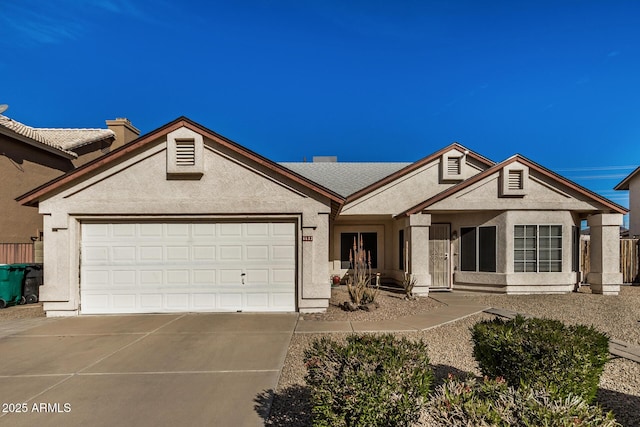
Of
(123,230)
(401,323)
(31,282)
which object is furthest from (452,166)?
(31,282)

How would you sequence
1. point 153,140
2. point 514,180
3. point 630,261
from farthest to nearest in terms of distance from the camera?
1. point 630,261
2. point 514,180
3. point 153,140

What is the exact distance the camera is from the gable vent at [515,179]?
12.6m

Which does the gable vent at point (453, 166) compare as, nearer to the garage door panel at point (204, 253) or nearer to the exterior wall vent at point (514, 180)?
the exterior wall vent at point (514, 180)

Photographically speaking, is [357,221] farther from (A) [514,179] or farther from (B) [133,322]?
(B) [133,322]

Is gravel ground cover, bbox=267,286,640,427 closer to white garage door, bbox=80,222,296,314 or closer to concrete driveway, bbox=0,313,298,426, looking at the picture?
concrete driveway, bbox=0,313,298,426

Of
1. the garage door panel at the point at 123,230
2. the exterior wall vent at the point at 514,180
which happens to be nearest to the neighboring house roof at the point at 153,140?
the garage door panel at the point at 123,230

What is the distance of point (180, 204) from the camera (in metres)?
9.67

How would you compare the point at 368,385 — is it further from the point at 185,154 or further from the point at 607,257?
the point at 607,257

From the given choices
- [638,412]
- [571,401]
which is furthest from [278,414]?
[638,412]

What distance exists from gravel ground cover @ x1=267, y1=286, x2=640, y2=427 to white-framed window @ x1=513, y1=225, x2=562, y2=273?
114 centimetres

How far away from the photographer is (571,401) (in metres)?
2.91

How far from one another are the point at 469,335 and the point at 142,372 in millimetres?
6284

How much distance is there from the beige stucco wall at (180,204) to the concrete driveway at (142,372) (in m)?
1.25

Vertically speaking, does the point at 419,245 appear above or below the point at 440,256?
above
